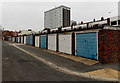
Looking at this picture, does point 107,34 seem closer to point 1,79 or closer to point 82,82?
point 82,82

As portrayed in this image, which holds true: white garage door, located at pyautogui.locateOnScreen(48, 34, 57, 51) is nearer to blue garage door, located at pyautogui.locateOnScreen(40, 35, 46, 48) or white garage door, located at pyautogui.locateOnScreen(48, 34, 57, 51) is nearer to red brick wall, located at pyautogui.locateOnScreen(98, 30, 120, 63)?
blue garage door, located at pyautogui.locateOnScreen(40, 35, 46, 48)

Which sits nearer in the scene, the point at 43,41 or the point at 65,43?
the point at 65,43

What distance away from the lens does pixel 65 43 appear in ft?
57.2

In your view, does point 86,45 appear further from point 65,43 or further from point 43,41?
point 43,41

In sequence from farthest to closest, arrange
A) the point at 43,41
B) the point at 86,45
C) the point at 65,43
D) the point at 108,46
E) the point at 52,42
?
the point at 43,41 < the point at 52,42 < the point at 65,43 < the point at 86,45 < the point at 108,46

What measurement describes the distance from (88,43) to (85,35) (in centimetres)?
109

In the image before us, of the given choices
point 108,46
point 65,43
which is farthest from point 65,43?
point 108,46

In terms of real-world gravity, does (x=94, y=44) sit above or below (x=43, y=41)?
above

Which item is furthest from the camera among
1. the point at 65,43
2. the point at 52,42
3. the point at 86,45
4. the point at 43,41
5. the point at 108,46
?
the point at 43,41

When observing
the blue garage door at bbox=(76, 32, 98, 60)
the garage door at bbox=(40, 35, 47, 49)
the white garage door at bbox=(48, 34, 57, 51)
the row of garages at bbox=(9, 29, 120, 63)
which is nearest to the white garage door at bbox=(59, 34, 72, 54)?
the row of garages at bbox=(9, 29, 120, 63)

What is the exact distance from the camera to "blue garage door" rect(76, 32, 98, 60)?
12.1 meters

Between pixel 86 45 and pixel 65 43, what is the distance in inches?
187

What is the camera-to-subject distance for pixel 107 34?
11.0 metres

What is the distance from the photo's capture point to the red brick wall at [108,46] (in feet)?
35.8
